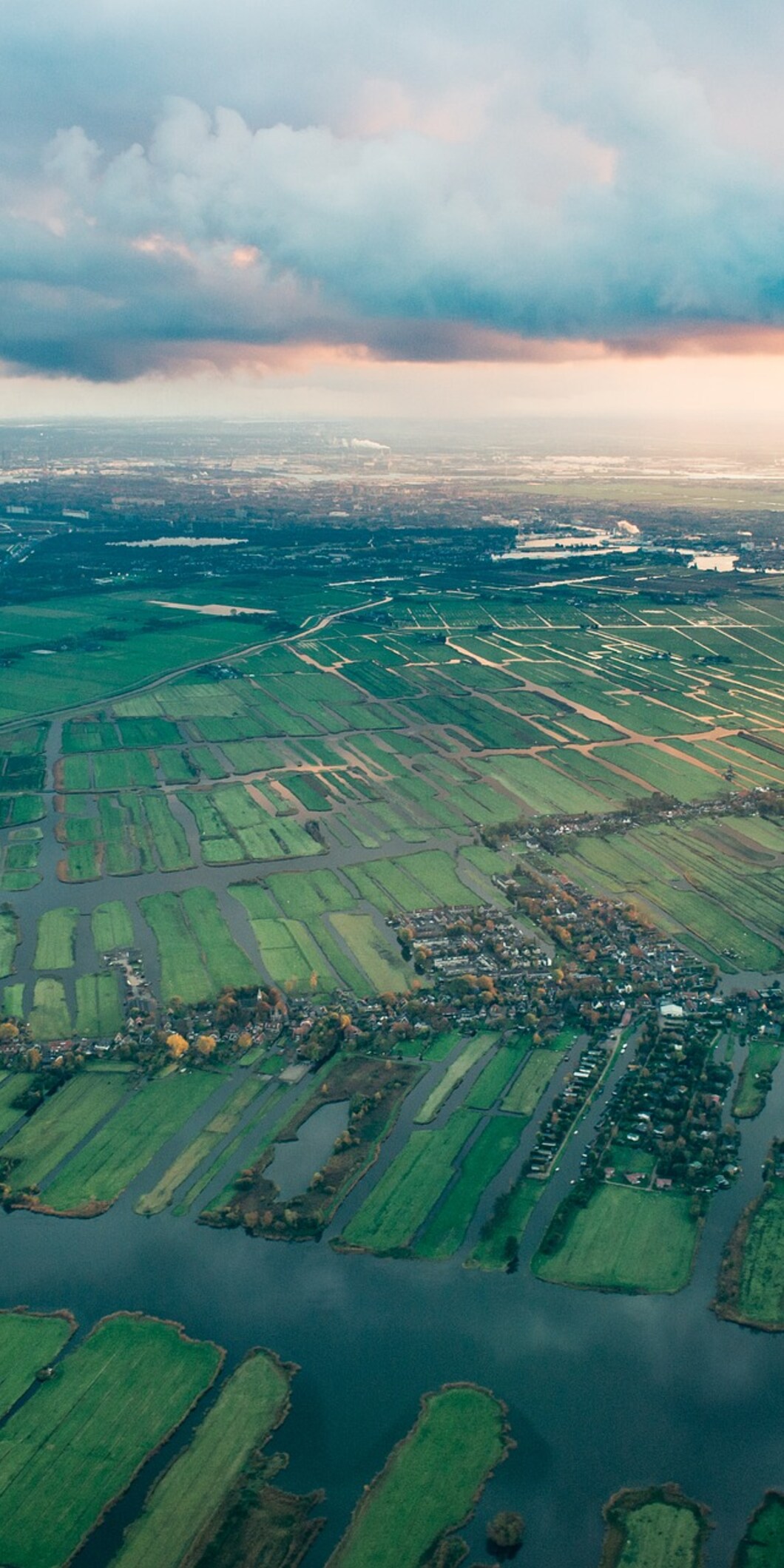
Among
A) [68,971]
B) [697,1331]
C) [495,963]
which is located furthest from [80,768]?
[697,1331]

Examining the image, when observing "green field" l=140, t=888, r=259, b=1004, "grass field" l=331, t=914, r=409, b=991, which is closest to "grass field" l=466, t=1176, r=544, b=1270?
"grass field" l=331, t=914, r=409, b=991

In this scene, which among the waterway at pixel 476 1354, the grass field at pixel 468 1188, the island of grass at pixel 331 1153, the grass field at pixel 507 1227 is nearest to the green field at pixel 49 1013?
the waterway at pixel 476 1354

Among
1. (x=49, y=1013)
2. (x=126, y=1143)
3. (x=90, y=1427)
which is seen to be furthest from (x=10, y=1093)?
(x=90, y=1427)

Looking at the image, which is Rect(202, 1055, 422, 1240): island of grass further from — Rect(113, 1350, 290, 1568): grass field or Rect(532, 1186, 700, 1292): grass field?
Rect(532, 1186, 700, 1292): grass field

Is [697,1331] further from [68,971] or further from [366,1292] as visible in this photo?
[68,971]

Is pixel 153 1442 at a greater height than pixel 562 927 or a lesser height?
lesser
